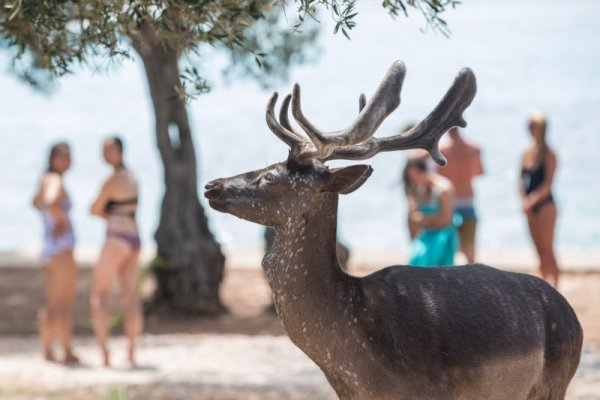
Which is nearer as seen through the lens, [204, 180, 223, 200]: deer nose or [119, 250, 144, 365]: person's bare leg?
[204, 180, 223, 200]: deer nose

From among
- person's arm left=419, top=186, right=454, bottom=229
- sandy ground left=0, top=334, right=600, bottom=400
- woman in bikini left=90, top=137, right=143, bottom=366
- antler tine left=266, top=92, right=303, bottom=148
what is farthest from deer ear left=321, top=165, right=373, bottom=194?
woman in bikini left=90, top=137, right=143, bottom=366

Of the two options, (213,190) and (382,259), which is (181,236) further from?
(213,190)

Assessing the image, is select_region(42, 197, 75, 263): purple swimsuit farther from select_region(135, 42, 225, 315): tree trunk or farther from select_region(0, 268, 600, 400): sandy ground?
select_region(135, 42, 225, 315): tree trunk

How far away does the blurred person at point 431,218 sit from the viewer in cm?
880

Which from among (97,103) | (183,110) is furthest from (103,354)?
(97,103)

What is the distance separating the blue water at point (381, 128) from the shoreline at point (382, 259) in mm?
2489

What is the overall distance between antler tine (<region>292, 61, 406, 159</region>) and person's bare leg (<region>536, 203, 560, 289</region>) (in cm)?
657

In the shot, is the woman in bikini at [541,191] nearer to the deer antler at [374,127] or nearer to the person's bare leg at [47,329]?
the person's bare leg at [47,329]

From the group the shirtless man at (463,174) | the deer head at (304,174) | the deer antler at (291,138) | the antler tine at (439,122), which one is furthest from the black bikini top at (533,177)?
the deer antler at (291,138)

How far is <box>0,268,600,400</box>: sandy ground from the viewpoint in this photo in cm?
889

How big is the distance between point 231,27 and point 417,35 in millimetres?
36481

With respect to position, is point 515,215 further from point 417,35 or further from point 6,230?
point 417,35

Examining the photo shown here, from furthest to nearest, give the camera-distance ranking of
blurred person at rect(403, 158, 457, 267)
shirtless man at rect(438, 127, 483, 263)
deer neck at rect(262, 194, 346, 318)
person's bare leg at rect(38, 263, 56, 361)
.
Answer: shirtless man at rect(438, 127, 483, 263) < person's bare leg at rect(38, 263, 56, 361) < blurred person at rect(403, 158, 457, 267) < deer neck at rect(262, 194, 346, 318)

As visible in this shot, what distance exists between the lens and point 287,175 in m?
4.72
